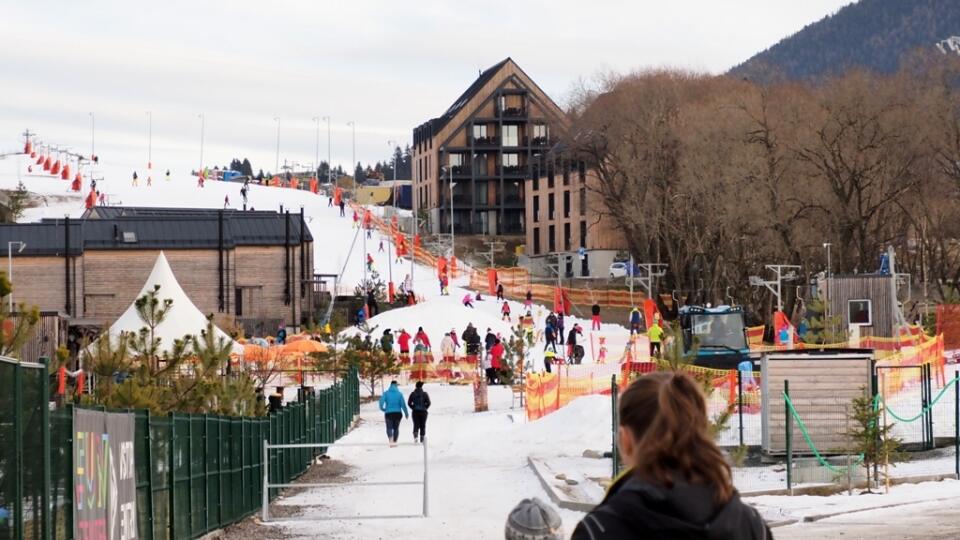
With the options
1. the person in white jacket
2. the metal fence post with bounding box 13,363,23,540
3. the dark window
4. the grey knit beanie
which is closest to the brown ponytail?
the grey knit beanie

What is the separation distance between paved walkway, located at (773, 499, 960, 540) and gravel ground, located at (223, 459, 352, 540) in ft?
21.2

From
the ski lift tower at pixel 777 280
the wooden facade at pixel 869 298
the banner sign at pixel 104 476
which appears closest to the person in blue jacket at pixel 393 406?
the banner sign at pixel 104 476

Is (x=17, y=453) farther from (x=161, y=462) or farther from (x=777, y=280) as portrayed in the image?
(x=777, y=280)

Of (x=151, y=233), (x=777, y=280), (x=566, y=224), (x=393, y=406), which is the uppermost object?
(x=566, y=224)

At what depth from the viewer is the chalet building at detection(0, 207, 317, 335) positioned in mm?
76750

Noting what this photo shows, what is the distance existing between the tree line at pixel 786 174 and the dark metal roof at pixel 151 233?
18.4 m

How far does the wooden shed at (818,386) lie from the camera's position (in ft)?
90.2

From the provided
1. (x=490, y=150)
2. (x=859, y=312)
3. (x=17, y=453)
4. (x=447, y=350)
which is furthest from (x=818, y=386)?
(x=490, y=150)

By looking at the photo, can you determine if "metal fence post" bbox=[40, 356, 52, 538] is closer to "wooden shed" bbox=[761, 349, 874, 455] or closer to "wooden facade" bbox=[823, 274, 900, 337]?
"wooden shed" bbox=[761, 349, 874, 455]

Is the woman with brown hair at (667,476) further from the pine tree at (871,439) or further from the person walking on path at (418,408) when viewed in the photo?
the person walking on path at (418,408)

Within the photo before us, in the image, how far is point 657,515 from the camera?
15.7ft

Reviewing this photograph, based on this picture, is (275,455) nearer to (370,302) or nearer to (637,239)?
(370,302)

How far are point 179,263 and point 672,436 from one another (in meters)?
77.3

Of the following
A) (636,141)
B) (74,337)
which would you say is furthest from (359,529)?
(636,141)
